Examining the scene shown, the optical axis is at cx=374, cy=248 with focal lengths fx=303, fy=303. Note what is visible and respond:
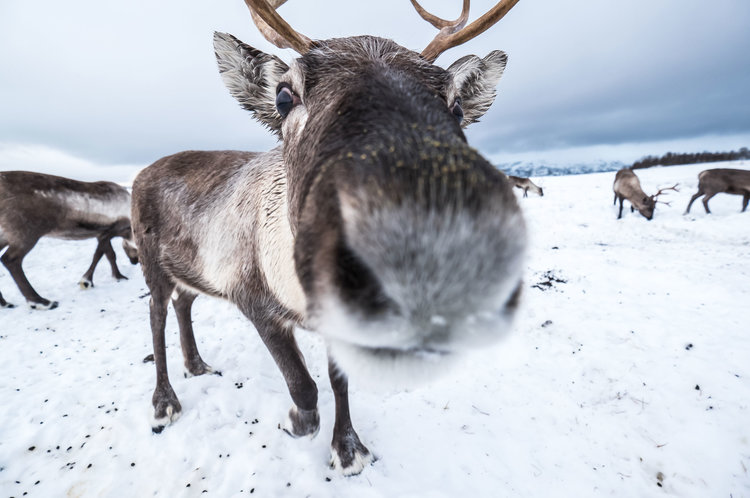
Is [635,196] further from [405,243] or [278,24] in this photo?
[405,243]

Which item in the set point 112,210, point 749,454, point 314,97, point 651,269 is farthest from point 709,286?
point 112,210

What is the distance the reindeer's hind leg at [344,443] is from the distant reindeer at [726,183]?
18.7 meters

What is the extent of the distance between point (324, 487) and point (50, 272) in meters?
11.3

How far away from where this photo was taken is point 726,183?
13.8m

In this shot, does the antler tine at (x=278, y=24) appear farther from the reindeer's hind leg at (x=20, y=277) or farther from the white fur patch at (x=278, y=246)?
the reindeer's hind leg at (x=20, y=277)

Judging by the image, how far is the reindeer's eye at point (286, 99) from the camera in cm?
201

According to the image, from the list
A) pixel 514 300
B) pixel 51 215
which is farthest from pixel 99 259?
pixel 514 300

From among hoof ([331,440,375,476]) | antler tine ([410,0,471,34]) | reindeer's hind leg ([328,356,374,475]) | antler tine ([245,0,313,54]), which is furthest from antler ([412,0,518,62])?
hoof ([331,440,375,476])

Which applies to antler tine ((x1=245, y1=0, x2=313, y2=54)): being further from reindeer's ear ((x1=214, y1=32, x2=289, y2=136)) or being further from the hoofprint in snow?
the hoofprint in snow

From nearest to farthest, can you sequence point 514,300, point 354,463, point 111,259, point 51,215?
point 514,300 → point 354,463 → point 51,215 → point 111,259

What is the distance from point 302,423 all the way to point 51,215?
8.50 metres

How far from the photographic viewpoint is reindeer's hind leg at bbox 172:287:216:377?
4082 millimetres

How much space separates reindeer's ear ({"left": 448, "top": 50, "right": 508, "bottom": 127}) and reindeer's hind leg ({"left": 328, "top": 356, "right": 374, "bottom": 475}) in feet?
8.45

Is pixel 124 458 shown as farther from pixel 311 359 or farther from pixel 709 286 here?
pixel 709 286
